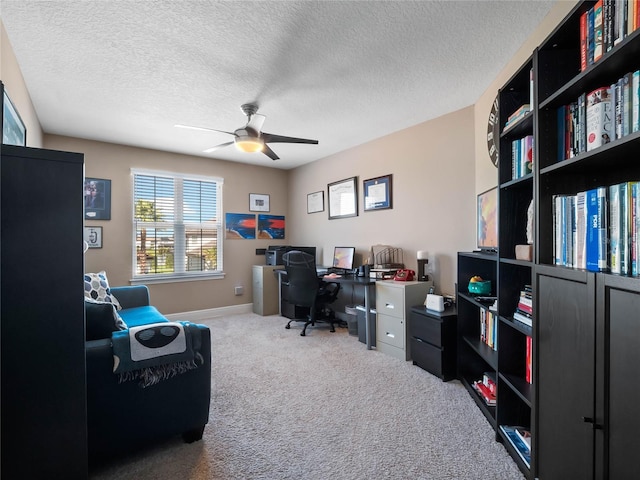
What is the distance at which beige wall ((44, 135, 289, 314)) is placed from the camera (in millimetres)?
3928

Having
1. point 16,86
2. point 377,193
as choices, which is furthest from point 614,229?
point 16,86

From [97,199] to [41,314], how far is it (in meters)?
3.28

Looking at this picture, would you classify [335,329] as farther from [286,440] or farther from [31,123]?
[31,123]

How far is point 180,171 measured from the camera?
14.9 feet

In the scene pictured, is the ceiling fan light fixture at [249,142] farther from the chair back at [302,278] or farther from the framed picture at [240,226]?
the framed picture at [240,226]

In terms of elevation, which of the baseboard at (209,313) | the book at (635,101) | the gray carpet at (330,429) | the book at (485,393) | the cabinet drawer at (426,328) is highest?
the book at (635,101)

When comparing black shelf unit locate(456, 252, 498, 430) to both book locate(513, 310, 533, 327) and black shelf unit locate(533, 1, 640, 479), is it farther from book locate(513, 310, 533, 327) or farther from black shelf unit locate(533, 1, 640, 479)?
black shelf unit locate(533, 1, 640, 479)

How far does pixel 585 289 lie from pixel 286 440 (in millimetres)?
1655

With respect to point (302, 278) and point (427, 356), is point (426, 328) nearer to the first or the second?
point (427, 356)

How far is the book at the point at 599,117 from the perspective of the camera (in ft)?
3.43

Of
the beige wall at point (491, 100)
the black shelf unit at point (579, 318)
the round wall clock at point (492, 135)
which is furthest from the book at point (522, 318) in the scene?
the round wall clock at point (492, 135)

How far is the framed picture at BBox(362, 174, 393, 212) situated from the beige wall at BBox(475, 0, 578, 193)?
1.10 metres

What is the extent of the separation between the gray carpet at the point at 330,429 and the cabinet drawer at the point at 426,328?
297 millimetres

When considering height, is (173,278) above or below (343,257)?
below
